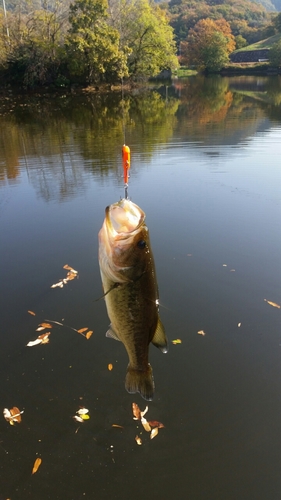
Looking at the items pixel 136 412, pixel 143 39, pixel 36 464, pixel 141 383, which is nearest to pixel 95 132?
pixel 136 412

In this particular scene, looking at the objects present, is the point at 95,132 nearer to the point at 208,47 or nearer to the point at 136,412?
the point at 136,412

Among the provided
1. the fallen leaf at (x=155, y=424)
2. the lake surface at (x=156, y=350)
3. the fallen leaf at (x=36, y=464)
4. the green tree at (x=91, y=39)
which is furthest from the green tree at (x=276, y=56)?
the fallen leaf at (x=36, y=464)

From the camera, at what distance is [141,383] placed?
2318 millimetres

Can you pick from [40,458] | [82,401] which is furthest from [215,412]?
[40,458]

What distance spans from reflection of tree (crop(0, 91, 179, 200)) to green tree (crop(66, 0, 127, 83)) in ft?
42.1

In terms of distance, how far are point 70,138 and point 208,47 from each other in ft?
237

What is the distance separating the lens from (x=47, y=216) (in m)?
8.78

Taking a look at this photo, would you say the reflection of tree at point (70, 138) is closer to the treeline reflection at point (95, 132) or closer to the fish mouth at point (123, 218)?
the treeline reflection at point (95, 132)

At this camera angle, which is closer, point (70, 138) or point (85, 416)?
point (85, 416)

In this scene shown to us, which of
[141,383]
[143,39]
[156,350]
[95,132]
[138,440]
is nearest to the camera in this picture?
[141,383]

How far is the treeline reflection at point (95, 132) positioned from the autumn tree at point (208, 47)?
52629 mm

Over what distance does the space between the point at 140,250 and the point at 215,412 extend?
2.64 metres

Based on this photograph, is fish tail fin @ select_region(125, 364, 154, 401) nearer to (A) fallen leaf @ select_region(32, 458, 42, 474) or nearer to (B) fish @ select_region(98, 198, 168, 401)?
(B) fish @ select_region(98, 198, 168, 401)

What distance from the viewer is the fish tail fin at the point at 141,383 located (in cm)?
231
